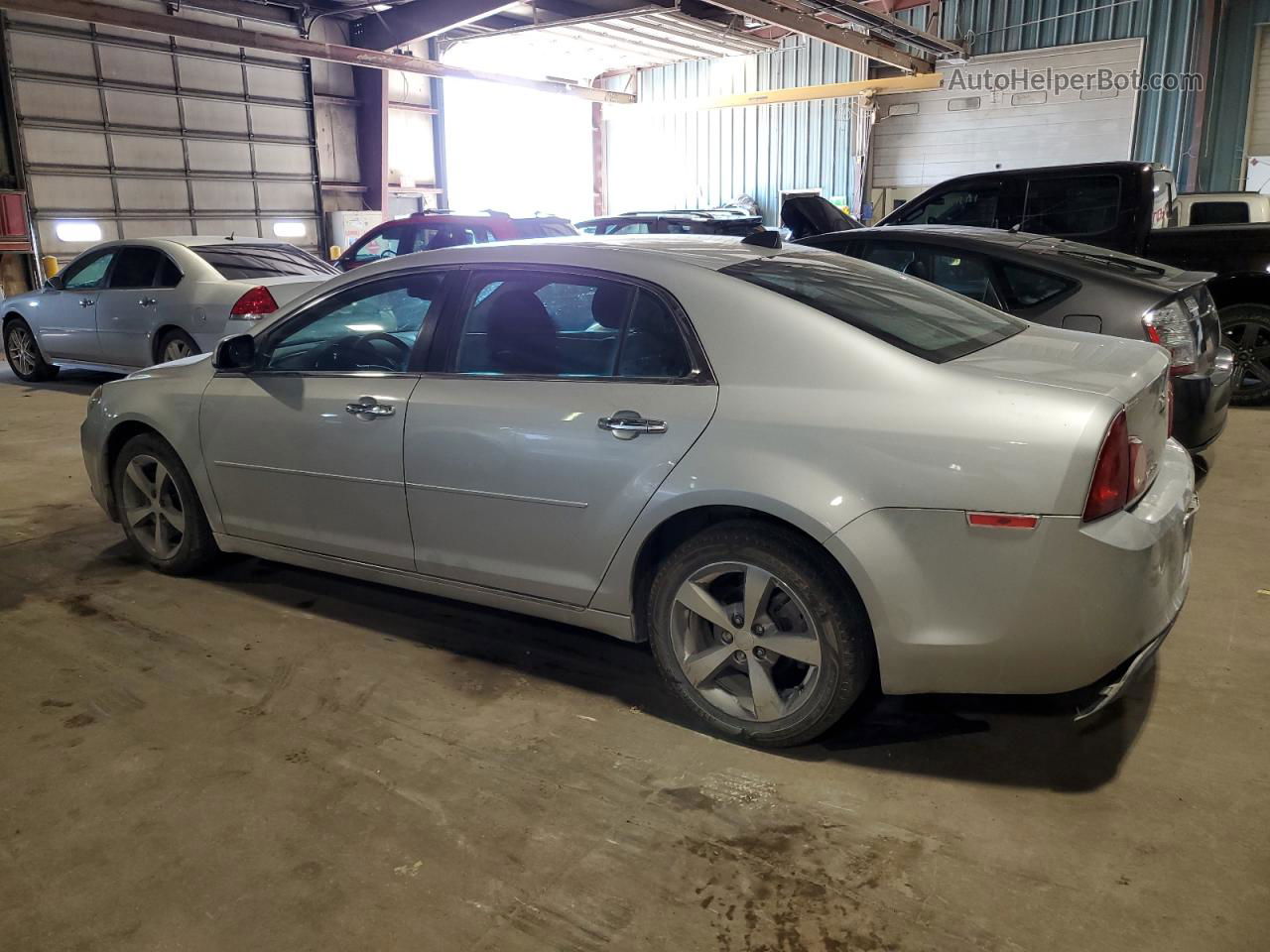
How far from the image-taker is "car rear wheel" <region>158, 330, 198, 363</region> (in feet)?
27.6

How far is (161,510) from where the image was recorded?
4172 mm

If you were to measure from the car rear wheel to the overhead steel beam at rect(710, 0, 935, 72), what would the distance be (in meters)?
7.36

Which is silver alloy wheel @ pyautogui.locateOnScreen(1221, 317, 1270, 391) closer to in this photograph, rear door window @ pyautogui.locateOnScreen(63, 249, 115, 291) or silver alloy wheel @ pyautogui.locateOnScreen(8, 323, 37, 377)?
rear door window @ pyautogui.locateOnScreen(63, 249, 115, 291)

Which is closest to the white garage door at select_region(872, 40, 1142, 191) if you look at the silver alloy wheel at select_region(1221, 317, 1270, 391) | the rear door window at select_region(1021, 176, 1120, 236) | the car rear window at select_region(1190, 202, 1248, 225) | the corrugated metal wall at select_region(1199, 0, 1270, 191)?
the corrugated metal wall at select_region(1199, 0, 1270, 191)

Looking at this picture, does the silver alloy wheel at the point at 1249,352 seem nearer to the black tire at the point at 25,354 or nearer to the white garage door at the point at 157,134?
the black tire at the point at 25,354

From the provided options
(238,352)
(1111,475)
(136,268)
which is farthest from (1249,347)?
(136,268)

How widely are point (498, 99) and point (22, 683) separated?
18.7 meters

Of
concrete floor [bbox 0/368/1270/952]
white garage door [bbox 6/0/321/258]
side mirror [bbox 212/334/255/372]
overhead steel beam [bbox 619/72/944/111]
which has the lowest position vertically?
concrete floor [bbox 0/368/1270/952]

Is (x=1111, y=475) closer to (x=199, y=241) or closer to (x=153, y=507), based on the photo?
(x=153, y=507)

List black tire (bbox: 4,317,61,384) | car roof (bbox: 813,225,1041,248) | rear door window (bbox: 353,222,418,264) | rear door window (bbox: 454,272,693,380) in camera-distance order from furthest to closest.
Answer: rear door window (bbox: 353,222,418,264) < black tire (bbox: 4,317,61,384) < car roof (bbox: 813,225,1041,248) < rear door window (bbox: 454,272,693,380)

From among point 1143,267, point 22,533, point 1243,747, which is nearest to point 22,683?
point 22,533

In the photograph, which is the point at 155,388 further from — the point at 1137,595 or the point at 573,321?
the point at 1137,595

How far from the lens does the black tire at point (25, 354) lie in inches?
394

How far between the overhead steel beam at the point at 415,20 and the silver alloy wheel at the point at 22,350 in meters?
7.80
